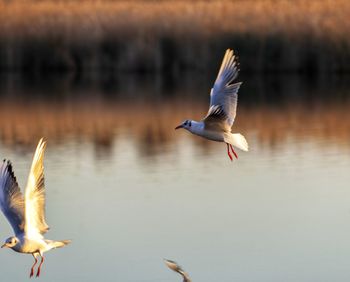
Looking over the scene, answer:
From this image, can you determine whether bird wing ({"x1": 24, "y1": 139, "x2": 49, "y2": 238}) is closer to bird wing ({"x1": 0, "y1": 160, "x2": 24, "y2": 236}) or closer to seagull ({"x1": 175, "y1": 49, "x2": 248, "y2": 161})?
bird wing ({"x1": 0, "y1": 160, "x2": 24, "y2": 236})

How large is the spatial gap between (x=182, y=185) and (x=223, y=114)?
7.72 metres

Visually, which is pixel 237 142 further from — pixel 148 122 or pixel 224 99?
pixel 148 122

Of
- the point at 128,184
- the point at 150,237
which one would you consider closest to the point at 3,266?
the point at 150,237

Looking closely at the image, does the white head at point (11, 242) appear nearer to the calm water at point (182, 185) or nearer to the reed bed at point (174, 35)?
the calm water at point (182, 185)

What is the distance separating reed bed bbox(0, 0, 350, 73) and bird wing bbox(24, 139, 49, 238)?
67.6 ft

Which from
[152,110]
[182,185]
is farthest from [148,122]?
[182,185]

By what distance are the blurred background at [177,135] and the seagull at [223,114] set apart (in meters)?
2.90

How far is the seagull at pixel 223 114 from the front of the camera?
1009 cm

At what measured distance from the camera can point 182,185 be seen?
→ 1792 cm

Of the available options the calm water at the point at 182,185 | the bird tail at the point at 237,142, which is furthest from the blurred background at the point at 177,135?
the bird tail at the point at 237,142

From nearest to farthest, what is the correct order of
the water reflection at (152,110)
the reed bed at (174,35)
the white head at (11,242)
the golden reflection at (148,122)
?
the white head at (11,242) < the golden reflection at (148,122) < the water reflection at (152,110) < the reed bed at (174,35)

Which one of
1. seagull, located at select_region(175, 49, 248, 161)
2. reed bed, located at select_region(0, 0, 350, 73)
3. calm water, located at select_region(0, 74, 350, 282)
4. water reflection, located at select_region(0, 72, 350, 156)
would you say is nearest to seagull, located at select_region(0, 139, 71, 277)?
seagull, located at select_region(175, 49, 248, 161)

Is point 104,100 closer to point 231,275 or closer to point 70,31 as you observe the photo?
point 70,31

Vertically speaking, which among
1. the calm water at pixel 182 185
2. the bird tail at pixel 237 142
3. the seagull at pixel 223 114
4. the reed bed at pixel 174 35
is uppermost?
the reed bed at pixel 174 35
